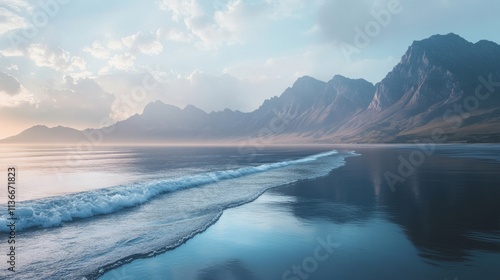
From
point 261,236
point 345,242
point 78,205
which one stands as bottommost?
point 261,236

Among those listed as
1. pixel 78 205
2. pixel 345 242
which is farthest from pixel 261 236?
pixel 78 205

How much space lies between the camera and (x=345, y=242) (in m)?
16.4

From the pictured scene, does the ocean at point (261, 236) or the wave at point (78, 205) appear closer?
the ocean at point (261, 236)

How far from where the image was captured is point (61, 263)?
13.5m

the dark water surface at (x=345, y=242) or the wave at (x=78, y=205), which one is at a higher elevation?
the wave at (x=78, y=205)

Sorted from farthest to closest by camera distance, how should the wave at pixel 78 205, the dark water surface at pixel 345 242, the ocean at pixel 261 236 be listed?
the wave at pixel 78 205 < the ocean at pixel 261 236 < the dark water surface at pixel 345 242

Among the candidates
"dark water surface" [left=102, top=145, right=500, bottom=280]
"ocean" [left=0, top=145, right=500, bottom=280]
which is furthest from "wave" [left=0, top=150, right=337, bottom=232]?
"dark water surface" [left=102, top=145, right=500, bottom=280]

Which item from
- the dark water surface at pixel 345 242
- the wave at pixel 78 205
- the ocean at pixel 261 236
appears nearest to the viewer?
the dark water surface at pixel 345 242

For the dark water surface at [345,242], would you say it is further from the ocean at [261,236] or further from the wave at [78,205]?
the wave at [78,205]

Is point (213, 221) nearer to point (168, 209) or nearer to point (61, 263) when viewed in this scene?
point (168, 209)

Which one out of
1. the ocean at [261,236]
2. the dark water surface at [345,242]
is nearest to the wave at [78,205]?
the ocean at [261,236]

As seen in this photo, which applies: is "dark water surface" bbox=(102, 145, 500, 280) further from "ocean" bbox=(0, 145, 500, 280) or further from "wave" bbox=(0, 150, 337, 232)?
"wave" bbox=(0, 150, 337, 232)

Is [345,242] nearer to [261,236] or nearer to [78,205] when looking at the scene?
[261,236]

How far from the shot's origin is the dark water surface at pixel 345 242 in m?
12.6
